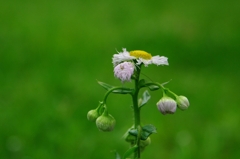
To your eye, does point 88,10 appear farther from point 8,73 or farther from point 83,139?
point 83,139

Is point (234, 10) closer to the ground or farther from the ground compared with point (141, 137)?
farther from the ground

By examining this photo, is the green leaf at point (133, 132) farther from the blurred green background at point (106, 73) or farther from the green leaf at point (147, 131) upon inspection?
the blurred green background at point (106, 73)

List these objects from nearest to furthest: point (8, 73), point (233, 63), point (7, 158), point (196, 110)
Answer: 1. point (7, 158)
2. point (196, 110)
3. point (8, 73)
4. point (233, 63)

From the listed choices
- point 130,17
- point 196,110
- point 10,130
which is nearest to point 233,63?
point 196,110

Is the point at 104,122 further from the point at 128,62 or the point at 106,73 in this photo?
the point at 106,73

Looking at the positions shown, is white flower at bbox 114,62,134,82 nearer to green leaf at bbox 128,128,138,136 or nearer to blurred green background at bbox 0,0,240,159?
green leaf at bbox 128,128,138,136

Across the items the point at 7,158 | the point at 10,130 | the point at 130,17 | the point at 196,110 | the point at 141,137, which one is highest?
the point at 130,17

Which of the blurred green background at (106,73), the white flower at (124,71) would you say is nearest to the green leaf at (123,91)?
the white flower at (124,71)

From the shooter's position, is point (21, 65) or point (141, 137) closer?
point (141, 137)
